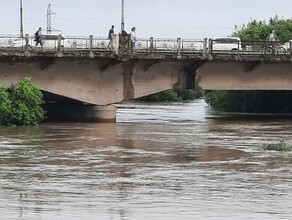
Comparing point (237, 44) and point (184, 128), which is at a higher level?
point (237, 44)

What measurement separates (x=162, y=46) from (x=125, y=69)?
2.28 m

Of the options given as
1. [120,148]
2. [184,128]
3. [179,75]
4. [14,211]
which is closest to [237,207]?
[14,211]

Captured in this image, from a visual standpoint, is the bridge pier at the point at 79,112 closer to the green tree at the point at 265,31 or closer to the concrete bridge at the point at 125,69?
the concrete bridge at the point at 125,69

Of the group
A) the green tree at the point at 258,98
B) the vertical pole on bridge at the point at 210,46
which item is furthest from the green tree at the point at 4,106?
the green tree at the point at 258,98

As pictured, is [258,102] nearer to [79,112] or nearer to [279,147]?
[79,112]

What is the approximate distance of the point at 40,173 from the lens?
28781mm

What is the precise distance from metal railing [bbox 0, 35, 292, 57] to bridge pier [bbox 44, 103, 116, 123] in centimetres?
315

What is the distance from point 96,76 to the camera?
173 feet

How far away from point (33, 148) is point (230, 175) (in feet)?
32.6

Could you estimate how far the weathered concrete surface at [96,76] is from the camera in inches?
1994

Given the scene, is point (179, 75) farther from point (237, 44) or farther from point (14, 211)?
point (14, 211)

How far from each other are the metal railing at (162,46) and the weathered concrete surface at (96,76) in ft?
1.91

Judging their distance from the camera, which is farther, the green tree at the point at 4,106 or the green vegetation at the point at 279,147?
the green tree at the point at 4,106

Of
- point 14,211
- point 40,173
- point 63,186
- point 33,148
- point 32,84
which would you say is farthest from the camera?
point 32,84
